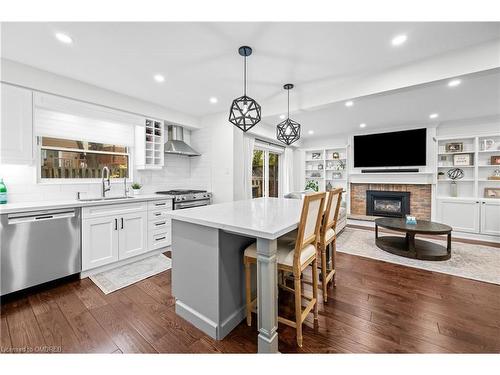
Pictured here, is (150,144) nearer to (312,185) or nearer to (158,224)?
(158,224)

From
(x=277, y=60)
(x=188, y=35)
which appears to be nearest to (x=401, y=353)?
(x=277, y=60)

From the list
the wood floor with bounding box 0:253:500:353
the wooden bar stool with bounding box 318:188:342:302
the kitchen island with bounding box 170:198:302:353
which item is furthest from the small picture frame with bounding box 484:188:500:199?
the kitchen island with bounding box 170:198:302:353

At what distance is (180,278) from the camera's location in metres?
1.80

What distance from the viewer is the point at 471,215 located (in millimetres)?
4254

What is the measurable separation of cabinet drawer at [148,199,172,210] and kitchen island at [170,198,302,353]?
1588mm

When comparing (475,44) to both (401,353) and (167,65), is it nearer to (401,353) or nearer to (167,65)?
(401,353)

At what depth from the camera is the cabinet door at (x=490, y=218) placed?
4008 millimetres

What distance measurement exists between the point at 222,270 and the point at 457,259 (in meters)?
3.56

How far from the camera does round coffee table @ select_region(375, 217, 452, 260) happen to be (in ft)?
9.78

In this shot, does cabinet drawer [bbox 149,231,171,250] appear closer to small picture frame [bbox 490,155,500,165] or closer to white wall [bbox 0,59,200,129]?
white wall [bbox 0,59,200,129]

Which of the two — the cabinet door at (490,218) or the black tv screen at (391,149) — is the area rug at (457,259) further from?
the black tv screen at (391,149)

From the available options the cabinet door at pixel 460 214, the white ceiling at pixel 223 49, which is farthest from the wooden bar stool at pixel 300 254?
the cabinet door at pixel 460 214

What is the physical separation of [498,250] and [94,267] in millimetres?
6012

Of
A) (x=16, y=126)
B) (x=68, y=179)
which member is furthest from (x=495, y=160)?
(x=16, y=126)
